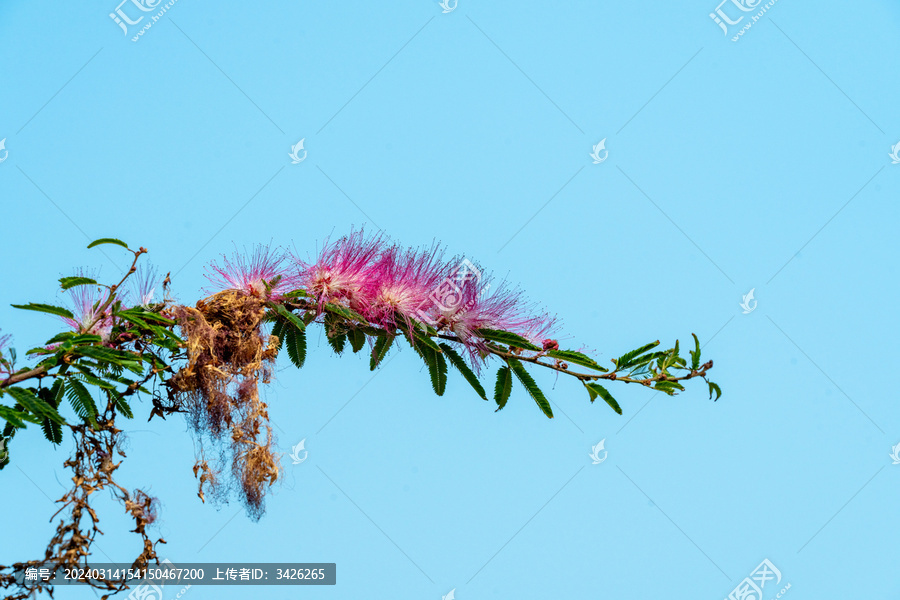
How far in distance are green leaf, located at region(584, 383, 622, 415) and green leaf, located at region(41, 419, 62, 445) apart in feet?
9.03

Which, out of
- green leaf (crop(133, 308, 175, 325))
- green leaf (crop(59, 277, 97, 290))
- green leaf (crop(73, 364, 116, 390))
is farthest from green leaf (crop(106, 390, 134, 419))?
green leaf (crop(59, 277, 97, 290))

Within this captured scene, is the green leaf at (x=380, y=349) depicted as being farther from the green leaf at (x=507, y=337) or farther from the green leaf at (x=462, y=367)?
the green leaf at (x=507, y=337)

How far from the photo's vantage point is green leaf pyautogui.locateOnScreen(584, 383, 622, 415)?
13.4 ft

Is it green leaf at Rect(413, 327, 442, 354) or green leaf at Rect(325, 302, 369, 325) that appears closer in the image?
green leaf at Rect(325, 302, 369, 325)

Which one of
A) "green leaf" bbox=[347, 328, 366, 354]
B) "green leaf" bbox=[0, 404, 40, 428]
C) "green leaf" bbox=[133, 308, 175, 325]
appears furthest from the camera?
"green leaf" bbox=[347, 328, 366, 354]

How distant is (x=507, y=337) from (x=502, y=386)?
348 mm

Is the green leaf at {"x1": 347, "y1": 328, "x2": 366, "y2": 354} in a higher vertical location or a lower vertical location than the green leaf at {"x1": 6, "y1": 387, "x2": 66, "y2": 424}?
lower

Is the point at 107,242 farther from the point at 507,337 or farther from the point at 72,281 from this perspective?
the point at 507,337

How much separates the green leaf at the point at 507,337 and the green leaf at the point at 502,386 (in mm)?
222

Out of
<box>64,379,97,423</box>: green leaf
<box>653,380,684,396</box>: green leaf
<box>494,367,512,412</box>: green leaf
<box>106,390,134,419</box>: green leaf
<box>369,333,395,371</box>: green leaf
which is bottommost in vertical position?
<box>653,380,684,396</box>: green leaf

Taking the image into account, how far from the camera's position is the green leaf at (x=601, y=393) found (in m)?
4.08

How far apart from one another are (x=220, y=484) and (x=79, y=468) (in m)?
0.63

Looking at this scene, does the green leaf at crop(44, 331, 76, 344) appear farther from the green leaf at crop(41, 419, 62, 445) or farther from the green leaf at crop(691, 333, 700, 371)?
the green leaf at crop(691, 333, 700, 371)

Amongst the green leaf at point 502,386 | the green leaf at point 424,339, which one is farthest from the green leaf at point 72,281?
the green leaf at point 502,386
